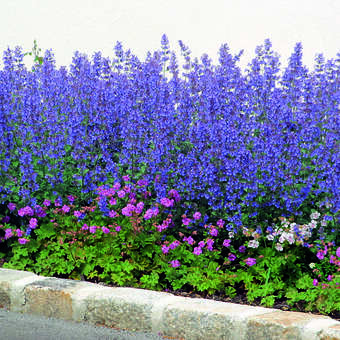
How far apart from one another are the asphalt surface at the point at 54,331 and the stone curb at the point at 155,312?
0.08 metres

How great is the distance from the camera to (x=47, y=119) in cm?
614

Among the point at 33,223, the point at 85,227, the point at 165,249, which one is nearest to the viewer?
the point at 165,249

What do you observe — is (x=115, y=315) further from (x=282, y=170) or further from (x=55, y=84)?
(x=55, y=84)

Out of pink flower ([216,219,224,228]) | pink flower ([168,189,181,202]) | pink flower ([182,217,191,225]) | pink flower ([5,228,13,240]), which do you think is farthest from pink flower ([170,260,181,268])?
pink flower ([5,228,13,240])

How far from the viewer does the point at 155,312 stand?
4316 mm

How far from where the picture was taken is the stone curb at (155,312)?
3.86m

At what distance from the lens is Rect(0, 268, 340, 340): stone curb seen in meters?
3.86

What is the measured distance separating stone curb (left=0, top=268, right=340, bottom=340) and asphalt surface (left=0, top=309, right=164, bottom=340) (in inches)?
3.1

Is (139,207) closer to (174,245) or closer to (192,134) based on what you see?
(174,245)

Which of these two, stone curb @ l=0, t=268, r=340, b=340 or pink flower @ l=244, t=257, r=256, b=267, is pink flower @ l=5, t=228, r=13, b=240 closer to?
stone curb @ l=0, t=268, r=340, b=340

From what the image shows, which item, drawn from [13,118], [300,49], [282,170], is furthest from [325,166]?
[13,118]

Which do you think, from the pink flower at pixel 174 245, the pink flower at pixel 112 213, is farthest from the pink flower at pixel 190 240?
the pink flower at pixel 112 213

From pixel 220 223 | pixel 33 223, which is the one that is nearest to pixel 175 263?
pixel 220 223

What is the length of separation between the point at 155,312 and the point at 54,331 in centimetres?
76
